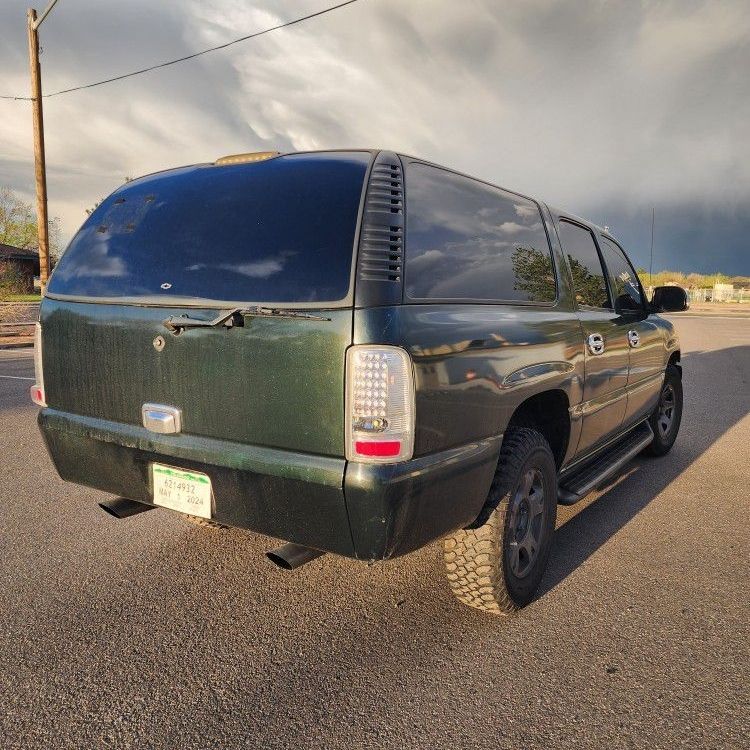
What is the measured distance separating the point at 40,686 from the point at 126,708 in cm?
36

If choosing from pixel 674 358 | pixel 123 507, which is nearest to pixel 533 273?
pixel 123 507

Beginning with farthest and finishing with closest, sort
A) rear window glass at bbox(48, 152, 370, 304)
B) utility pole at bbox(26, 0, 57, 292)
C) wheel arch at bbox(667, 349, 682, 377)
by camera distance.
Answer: utility pole at bbox(26, 0, 57, 292) < wheel arch at bbox(667, 349, 682, 377) < rear window glass at bbox(48, 152, 370, 304)

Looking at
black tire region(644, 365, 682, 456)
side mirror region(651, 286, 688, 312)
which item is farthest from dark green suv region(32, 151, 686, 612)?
black tire region(644, 365, 682, 456)

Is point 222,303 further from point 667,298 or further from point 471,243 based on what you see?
point 667,298

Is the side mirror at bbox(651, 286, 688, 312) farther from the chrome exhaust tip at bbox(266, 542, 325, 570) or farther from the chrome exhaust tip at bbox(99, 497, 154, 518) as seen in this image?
the chrome exhaust tip at bbox(99, 497, 154, 518)

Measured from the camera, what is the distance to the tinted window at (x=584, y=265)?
370 cm

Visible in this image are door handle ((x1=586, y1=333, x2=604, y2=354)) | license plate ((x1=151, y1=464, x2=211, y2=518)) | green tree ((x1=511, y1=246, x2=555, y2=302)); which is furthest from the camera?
door handle ((x1=586, y1=333, x2=604, y2=354))

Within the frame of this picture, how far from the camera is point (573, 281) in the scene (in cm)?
362

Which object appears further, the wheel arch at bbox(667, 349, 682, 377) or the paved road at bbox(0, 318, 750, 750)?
the wheel arch at bbox(667, 349, 682, 377)

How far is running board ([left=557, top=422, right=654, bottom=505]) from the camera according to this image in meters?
3.41

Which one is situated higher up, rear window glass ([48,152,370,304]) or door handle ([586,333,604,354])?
rear window glass ([48,152,370,304])

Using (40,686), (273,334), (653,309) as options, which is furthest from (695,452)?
(40,686)

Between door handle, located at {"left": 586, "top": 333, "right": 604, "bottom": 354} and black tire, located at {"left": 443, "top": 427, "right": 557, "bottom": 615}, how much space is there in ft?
2.65

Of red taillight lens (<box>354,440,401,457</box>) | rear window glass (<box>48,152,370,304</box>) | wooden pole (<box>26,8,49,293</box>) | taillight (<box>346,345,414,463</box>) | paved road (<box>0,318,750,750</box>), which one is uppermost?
wooden pole (<box>26,8,49,293</box>)
